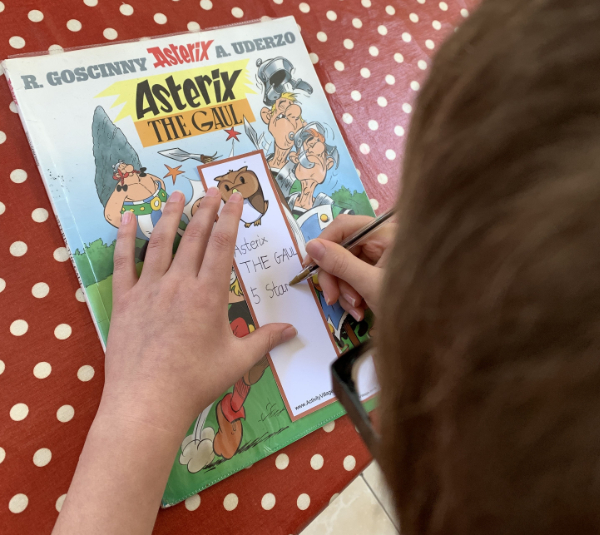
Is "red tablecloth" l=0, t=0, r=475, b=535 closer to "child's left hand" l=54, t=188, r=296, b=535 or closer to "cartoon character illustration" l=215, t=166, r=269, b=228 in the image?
"child's left hand" l=54, t=188, r=296, b=535

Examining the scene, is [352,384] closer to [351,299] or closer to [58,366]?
[351,299]

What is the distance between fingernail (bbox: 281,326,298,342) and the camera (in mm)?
407

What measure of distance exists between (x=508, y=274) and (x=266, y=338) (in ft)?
0.99

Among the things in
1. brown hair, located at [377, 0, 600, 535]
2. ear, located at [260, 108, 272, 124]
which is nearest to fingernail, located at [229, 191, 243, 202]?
ear, located at [260, 108, 272, 124]

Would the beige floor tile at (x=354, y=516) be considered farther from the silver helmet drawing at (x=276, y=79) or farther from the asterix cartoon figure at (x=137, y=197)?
the silver helmet drawing at (x=276, y=79)

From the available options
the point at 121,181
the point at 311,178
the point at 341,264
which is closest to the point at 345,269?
the point at 341,264

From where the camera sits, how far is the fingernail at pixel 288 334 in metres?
0.41

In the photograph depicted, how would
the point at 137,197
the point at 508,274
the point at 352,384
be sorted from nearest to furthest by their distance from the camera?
1. the point at 508,274
2. the point at 352,384
3. the point at 137,197

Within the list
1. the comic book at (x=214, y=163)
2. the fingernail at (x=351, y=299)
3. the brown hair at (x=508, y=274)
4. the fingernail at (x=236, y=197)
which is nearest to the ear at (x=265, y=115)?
the comic book at (x=214, y=163)

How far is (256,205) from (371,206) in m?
0.15

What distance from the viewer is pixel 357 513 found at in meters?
0.44

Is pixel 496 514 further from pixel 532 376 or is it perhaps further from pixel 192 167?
pixel 192 167

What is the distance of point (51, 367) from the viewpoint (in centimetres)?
36

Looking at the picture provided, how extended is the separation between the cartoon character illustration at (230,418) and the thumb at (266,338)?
0.05 feet
